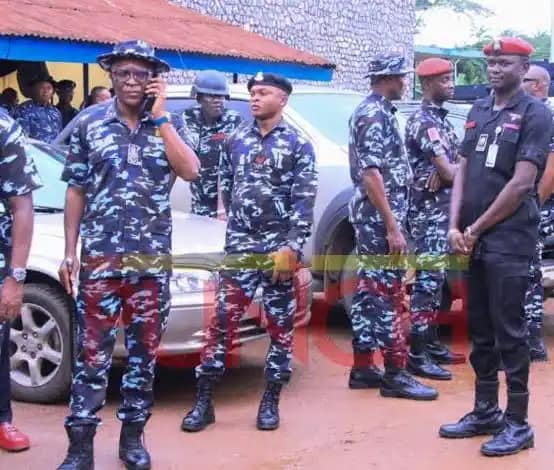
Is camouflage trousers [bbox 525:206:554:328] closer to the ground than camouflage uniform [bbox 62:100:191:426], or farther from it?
closer to the ground

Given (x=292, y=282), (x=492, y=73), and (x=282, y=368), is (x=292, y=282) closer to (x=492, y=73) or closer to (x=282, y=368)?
(x=282, y=368)

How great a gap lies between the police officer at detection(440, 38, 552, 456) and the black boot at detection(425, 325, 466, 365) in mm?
1835

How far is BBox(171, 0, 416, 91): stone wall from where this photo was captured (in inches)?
850

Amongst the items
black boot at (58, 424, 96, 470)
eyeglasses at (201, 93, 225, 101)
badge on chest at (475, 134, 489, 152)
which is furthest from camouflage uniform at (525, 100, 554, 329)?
black boot at (58, 424, 96, 470)

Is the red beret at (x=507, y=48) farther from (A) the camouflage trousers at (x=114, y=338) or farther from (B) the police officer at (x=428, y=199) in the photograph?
(A) the camouflage trousers at (x=114, y=338)

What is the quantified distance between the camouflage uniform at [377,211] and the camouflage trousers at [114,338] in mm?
1646

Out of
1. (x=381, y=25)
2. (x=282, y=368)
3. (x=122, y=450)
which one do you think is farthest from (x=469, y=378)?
(x=381, y=25)

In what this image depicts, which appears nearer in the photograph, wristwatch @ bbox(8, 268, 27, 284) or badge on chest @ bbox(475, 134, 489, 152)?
wristwatch @ bbox(8, 268, 27, 284)

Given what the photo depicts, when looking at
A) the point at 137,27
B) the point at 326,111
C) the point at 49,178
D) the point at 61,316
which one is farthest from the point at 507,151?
the point at 137,27

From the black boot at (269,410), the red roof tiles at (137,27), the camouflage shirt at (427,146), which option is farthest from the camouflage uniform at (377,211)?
the red roof tiles at (137,27)

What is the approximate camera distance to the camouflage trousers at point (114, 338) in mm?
4477

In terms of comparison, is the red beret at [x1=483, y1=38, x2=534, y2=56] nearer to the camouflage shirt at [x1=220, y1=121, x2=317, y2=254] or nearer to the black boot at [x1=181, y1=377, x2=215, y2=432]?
the camouflage shirt at [x1=220, y1=121, x2=317, y2=254]

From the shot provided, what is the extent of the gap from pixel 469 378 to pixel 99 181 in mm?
3033

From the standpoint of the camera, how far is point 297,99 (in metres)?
7.87
